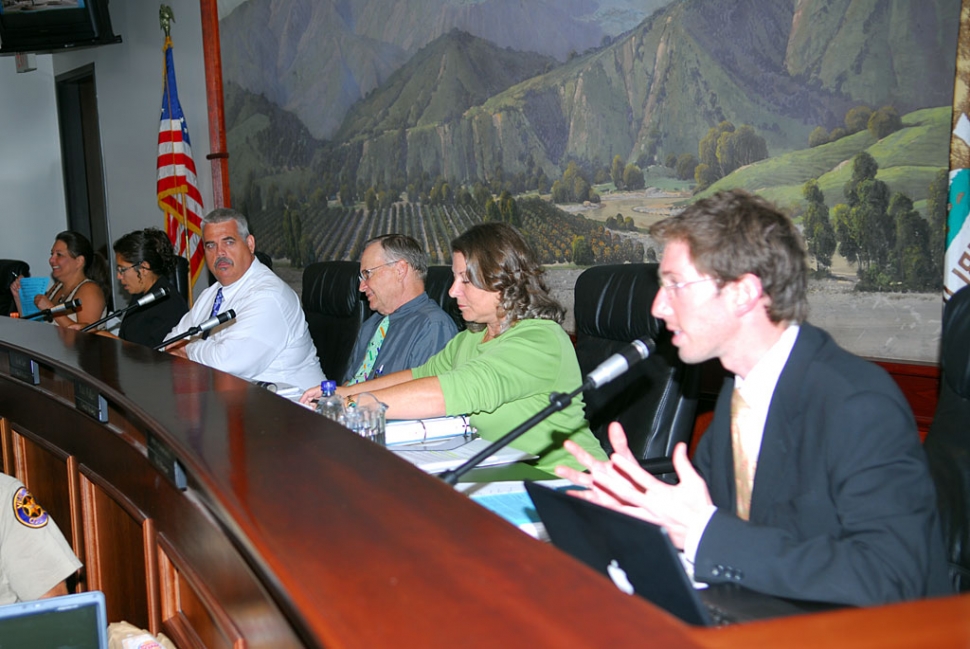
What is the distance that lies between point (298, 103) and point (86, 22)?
6.03ft

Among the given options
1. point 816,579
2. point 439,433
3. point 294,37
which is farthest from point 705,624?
point 294,37

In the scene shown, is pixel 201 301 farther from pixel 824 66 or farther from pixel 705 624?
pixel 705 624

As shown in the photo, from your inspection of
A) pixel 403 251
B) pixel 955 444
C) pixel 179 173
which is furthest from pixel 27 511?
pixel 179 173

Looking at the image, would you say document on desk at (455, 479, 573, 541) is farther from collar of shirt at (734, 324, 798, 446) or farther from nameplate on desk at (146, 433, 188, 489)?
nameplate on desk at (146, 433, 188, 489)

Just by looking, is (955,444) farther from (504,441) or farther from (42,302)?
(42,302)

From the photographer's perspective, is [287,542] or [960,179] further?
[960,179]

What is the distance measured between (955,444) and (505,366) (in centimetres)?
101

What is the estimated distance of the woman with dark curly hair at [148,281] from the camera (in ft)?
13.3

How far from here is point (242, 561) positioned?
44.9 inches

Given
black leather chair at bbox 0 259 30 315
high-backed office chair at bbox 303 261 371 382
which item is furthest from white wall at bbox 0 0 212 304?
high-backed office chair at bbox 303 261 371 382

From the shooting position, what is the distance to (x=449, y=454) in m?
1.83

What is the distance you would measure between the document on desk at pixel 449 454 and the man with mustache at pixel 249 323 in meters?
1.46

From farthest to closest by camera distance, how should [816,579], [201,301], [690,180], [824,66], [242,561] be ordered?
[201,301]
[690,180]
[824,66]
[242,561]
[816,579]

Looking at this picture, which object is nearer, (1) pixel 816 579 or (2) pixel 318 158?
(1) pixel 816 579
